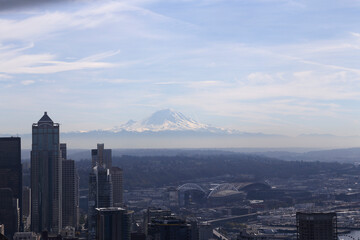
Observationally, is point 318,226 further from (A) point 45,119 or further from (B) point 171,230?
(A) point 45,119

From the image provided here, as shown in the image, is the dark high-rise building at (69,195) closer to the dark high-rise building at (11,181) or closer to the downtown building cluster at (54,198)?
the downtown building cluster at (54,198)

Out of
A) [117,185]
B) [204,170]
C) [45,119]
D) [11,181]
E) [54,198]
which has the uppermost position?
[45,119]

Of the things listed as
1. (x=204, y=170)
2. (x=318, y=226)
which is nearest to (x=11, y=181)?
(x=318, y=226)

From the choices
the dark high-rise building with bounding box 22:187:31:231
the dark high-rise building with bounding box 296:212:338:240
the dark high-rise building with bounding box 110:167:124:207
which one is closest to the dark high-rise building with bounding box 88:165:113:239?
the dark high-rise building with bounding box 22:187:31:231

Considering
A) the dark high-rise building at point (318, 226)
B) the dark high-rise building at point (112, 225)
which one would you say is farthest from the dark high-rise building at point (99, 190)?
the dark high-rise building at point (318, 226)

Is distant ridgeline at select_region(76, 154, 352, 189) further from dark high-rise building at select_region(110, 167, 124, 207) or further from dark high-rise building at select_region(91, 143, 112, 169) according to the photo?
dark high-rise building at select_region(110, 167, 124, 207)

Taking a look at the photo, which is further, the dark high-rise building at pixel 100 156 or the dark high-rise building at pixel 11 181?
the dark high-rise building at pixel 100 156

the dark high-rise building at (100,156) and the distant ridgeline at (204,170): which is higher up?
the dark high-rise building at (100,156)
